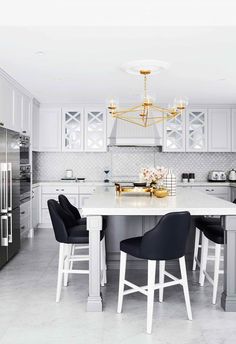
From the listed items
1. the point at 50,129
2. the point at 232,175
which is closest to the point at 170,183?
the point at 232,175

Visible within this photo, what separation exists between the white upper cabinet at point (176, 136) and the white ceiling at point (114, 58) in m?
1.17

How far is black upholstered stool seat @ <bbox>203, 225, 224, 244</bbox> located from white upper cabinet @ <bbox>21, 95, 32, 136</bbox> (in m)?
3.37

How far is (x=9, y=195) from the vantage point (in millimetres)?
4711

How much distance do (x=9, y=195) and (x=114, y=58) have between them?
208 cm

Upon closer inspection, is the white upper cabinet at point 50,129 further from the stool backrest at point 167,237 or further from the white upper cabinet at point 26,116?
the stool backrest at point 167,237

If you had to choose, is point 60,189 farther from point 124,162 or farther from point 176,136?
point 176,136

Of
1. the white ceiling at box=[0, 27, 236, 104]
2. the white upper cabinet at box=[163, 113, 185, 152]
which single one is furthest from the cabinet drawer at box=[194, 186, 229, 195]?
the white ceiling at box=[0, 27, 236, 104]

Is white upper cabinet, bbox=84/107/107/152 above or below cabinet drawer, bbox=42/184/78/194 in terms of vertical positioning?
above

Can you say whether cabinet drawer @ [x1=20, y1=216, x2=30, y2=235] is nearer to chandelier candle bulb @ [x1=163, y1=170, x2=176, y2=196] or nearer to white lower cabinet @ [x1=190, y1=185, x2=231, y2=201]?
chandelier candle bulb @ [x1=163, y1=170, x2=176, y2=196]

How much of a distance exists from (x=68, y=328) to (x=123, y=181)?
15.6 ft

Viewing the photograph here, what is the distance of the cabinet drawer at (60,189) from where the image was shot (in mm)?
7207

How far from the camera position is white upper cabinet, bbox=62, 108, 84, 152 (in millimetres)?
7441

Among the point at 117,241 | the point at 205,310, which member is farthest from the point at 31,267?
the point at 205,310

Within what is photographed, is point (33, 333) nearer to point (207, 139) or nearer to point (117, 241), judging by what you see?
point (117, 241)
